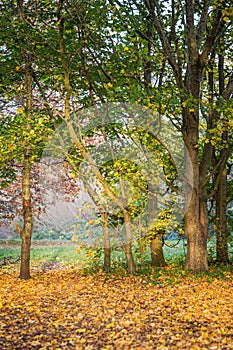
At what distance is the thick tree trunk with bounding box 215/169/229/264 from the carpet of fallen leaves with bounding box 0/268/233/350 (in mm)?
2259

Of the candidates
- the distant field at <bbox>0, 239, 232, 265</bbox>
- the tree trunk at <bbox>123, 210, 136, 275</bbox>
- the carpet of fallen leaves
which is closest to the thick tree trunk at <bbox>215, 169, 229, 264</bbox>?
the distant field at <bbox>0, 239, 232, 265</bbox>

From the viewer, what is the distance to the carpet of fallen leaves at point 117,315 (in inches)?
207

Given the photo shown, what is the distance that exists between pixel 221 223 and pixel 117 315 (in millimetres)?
6033

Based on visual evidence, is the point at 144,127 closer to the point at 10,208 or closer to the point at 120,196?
the point at 120,196

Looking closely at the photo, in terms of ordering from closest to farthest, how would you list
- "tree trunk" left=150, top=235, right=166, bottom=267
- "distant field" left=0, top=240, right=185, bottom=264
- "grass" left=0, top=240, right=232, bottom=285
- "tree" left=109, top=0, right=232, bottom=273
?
"tree" left=109, top=0, right=232, bottom=273, "grass" left=0, top=240, right=232, bottom=285, "tree trunk" left=150, top=235, right=166, bottom=267, "distant field" left=0, top=240, right=185, bottom=264

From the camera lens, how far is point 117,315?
6527 millimetres

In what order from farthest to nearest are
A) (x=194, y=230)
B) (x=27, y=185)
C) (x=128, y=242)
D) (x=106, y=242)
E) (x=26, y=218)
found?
(x=106, y=242) < (x=26, y=218) < (x=27, y=185) < (x=128, y=242) < (x=194, y=230)

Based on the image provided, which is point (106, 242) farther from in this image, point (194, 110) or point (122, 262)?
point (194, 110)

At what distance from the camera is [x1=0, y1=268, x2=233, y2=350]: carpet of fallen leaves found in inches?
207

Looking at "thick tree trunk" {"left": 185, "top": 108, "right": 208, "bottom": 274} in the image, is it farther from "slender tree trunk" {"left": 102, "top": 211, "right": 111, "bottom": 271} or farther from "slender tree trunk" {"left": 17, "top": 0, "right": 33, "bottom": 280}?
"slender tree trunk" {"left": 17, "top": 0, "right": 33, "bottom": 280}

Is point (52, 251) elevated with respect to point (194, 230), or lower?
lower

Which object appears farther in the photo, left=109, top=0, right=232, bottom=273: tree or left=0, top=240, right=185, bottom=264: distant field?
left=0, top=240, right=185, bottom=264: distant field

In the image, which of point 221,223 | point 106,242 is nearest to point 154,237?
point 106,242

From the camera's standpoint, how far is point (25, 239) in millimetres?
10586
